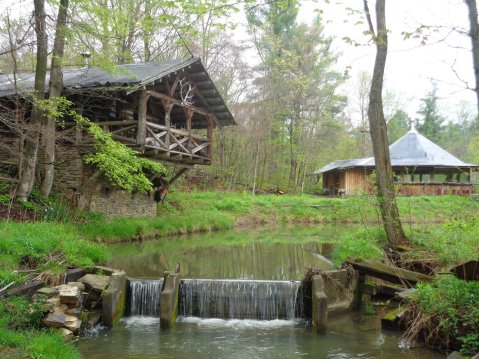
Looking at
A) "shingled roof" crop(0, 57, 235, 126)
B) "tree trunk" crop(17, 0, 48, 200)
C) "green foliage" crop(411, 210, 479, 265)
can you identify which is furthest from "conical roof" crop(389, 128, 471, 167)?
"tree trunk" crop(17, 0, 48, 200)

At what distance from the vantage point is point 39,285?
6.75 metres

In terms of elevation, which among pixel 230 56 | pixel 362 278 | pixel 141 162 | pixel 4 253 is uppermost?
pixel 230 56

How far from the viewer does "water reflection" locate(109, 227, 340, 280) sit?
10625 millimetres

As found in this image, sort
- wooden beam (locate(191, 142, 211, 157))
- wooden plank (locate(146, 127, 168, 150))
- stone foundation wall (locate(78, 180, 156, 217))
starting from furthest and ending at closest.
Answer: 1. wooden beam (locate(191, 142, 211, 157))
2. stone foundation wall (locate(78, 180, 156, 217))
3. wooden plank (locate(146, 127, 168, 150))

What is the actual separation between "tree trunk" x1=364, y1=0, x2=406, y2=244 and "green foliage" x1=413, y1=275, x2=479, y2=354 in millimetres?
3025

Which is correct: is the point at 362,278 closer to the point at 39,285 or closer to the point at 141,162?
the point at 39,285

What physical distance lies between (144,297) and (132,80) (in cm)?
709

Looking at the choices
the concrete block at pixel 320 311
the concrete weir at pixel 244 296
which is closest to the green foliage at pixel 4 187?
the concrete weir at pixel 244 296

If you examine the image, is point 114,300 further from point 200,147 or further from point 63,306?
point 200,147

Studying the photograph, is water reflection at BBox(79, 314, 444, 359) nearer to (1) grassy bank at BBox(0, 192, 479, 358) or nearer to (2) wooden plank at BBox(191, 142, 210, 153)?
(1) grassy bank at BBox(0, 192, 479, 358)

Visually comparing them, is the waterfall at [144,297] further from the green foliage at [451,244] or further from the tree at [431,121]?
the tree at [431,121]

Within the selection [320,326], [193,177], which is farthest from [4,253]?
[193,177]

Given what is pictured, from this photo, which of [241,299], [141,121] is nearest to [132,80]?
[141,121]

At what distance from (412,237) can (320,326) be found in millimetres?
3763
